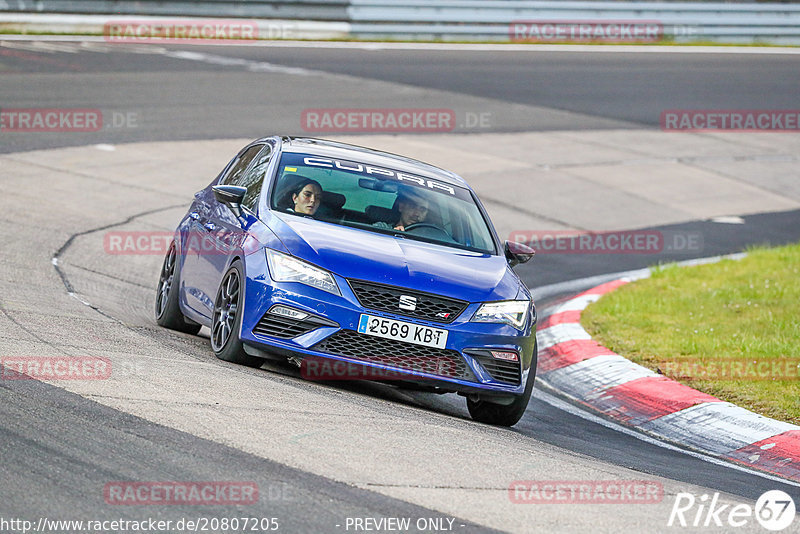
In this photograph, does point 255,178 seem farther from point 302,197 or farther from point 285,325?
point 285,325

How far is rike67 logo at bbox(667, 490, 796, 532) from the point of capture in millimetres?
5363

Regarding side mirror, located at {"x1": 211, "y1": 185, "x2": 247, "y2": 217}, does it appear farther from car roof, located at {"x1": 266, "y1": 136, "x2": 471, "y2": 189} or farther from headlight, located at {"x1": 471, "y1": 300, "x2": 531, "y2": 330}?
headlight, located at {"x1": 471, "y1": 300, "x2": 531, "y2": 330}

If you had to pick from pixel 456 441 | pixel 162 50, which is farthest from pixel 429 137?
pixel 456 441

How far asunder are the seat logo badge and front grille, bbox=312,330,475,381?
209mm

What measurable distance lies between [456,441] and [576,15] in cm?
2725

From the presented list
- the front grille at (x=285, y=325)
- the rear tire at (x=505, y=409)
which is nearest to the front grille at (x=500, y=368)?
the rear tire at (x=505, y=409)

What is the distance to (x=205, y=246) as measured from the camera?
8711 mm

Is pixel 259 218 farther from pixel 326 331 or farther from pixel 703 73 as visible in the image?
pixel 703 73

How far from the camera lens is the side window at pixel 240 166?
30.8 ft

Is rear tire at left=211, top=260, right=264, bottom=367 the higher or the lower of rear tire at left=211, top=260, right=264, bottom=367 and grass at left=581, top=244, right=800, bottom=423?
the higher

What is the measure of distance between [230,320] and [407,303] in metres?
1.24

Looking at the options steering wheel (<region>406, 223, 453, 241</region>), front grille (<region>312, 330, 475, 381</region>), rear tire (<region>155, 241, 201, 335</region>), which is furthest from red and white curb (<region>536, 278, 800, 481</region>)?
rear tire (<region>155, 241, 201, 335</region>)

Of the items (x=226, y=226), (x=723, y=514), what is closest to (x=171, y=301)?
(x=226, y=226)

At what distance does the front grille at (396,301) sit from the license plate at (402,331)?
2.5 inches
